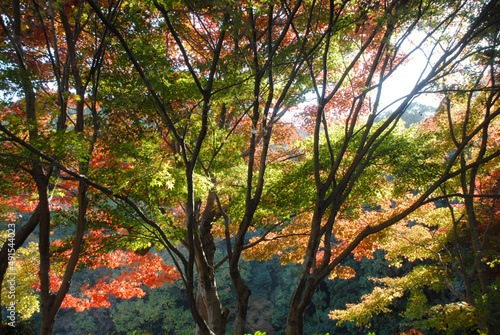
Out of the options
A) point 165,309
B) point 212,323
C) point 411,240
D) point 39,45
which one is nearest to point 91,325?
point 165,309

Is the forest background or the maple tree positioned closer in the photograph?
the forest background

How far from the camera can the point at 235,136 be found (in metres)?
5.65

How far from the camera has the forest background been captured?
3381 mm

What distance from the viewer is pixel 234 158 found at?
17.8ft

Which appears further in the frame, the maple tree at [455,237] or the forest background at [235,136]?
the maple tree at [455,237]

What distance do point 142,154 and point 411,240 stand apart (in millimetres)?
6827

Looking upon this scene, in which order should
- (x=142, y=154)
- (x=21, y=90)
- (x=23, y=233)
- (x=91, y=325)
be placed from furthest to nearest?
(x=91, y=325)
(x=23, y=233)
(x=142, y=154)
(x=21, y=90)

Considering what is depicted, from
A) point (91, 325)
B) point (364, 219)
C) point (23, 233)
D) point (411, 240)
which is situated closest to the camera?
point (23, 233)

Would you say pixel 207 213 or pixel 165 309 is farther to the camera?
pixel 165 309

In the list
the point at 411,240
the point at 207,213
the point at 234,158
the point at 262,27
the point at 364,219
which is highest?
the point at 262,27

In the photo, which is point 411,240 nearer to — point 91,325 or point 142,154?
point 142,154

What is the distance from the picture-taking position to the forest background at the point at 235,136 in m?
3.38

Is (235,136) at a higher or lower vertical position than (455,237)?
higher

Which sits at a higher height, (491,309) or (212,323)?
(212,323)
